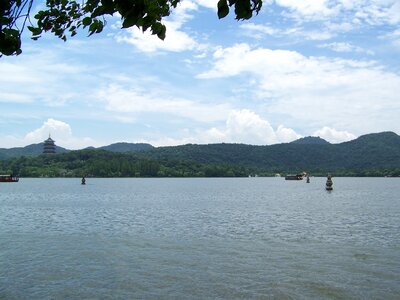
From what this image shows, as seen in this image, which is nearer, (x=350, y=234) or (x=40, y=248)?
(x=40, y=248)

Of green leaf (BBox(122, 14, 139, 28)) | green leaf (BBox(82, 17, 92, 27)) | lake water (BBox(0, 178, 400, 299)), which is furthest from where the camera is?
lake water (BBox(0, 178, 400, 299))

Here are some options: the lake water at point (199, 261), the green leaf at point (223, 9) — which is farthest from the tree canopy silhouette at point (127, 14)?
the lake water at point (199, 261)

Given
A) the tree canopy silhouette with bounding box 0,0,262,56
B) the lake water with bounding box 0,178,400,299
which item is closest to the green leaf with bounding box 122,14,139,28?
the tree canopy silhouette with bounding box 0,0,262,56

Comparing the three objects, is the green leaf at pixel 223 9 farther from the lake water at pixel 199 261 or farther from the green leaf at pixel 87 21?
the lake water at pixel 199 261

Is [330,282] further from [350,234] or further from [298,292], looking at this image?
[350,234]

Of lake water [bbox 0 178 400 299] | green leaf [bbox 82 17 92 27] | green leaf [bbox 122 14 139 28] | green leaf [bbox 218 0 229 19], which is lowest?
lake water [bbox 0 178 400 299]

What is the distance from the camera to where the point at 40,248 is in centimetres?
3231

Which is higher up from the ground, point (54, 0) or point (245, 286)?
point (54, 0)

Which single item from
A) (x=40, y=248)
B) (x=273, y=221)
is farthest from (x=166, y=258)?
(x=273, y=221)

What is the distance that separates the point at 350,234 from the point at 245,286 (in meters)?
22.8

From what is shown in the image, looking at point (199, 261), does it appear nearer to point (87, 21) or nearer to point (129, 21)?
point (87, 21)

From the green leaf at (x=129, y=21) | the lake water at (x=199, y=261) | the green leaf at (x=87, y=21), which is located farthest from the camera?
the lake water at (x=199, y=261)

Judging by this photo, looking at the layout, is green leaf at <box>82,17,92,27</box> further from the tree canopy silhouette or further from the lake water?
the lake water

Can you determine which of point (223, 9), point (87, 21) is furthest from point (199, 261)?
point (223, 9)
